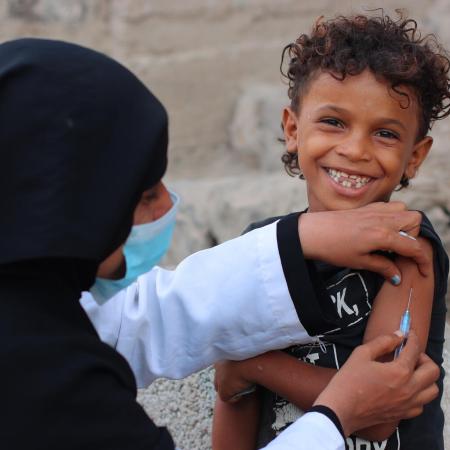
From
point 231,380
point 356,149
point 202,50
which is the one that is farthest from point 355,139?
point 202,50

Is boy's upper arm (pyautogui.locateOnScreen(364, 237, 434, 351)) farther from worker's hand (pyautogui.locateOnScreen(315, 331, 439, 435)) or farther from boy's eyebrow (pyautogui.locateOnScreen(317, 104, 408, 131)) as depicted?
boy's eyebrow (pyautogui.locateOnScreen(317, 104, 408, 131))

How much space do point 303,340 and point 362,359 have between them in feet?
0.52

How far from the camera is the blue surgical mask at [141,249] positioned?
1.70 m

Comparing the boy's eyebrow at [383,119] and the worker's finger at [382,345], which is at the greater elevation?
the boy's eyebrow at [383,119]

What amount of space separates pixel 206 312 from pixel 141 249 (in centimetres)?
29

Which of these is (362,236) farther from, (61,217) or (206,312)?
(61,217)

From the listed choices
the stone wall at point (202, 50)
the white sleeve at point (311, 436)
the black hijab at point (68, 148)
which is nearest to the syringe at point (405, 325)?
the white sleeve at point (311, 436)

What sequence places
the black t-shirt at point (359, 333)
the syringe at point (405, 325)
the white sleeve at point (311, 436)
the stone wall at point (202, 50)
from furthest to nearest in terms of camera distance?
the stone wall at point (202, 50) < the black t-shirt at point (359, 333) < the syringe at point (405, 325) < the white sleeve at point (311, 436)

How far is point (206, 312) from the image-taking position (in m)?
1.95

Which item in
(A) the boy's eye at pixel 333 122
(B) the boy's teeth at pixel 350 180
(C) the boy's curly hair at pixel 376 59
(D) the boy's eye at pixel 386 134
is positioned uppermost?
(C) the boy's curly hair at pixel 376 59

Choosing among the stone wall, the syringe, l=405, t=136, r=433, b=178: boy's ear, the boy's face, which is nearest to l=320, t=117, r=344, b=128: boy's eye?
the boy's face

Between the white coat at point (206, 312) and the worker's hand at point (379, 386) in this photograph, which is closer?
the worker's hand at point (379, 386)

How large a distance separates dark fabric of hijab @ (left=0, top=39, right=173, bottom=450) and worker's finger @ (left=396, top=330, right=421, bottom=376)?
0.58m

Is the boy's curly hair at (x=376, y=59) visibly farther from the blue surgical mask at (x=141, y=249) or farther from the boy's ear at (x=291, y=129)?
the blue surgical mask at (x=141, y=249)
